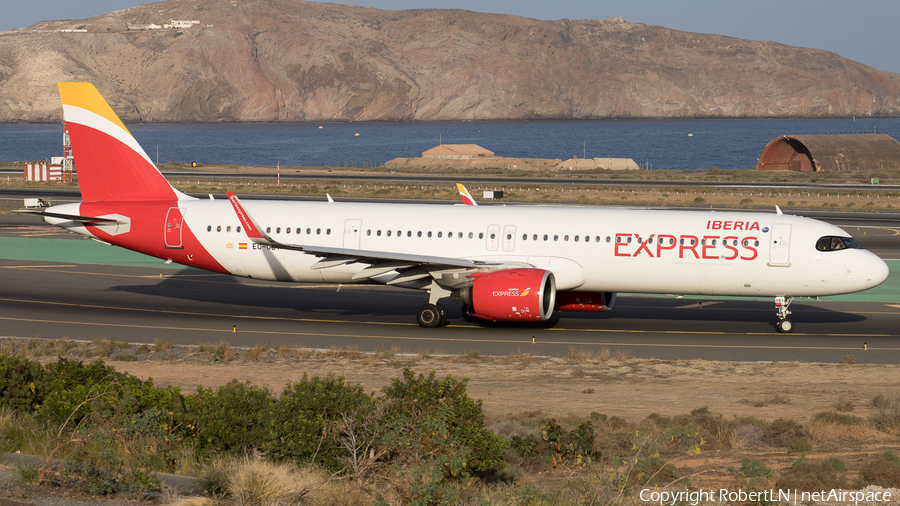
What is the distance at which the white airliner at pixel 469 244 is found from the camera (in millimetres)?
30641

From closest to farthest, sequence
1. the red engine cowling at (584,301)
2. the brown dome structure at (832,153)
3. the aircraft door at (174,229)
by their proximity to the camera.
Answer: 1. the red engine cowling at (584,301)
2. the aircraft door at (174,229)
3. the brown dome structure at (832,153)

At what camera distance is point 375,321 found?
34250 millimetres

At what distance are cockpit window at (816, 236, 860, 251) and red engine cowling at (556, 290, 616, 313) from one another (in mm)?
7397

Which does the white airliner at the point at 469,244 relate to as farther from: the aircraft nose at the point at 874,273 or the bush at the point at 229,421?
the bush at the point at 229,421

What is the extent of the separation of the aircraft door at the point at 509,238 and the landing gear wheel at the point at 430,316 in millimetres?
3397

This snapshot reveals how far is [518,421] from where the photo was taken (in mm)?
20109

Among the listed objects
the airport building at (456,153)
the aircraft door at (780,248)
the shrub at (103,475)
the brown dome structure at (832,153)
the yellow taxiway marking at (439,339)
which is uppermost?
the airport building at (456,153)

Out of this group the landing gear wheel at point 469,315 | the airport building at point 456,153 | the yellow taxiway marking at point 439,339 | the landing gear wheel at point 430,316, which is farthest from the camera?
the airport building at point 456,153

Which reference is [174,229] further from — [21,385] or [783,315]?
[783,315]

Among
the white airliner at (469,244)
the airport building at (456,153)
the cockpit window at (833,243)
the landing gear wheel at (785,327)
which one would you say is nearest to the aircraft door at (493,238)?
the white airliner at (469,244)

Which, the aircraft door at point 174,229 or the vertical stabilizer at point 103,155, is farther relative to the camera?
the vertical stabilizer at point 103,155

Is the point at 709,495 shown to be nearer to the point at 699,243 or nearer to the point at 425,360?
the point at 425,360

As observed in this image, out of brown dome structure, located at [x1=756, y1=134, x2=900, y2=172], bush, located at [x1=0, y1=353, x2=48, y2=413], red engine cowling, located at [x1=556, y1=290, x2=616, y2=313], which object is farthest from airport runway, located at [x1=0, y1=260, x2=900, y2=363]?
brown dome structure, located at [x1=756, y1=134, x2=900, y2=172]

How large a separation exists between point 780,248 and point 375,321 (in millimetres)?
14781
